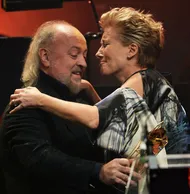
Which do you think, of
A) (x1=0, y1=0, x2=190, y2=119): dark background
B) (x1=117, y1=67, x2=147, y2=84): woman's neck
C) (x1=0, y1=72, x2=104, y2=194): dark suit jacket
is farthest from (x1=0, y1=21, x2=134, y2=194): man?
(x1=0, y1=0, x2=190, y2=119): dark background

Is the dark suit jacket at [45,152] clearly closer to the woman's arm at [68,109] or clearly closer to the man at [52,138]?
the man at [52,138]

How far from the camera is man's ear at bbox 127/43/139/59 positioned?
1711mm

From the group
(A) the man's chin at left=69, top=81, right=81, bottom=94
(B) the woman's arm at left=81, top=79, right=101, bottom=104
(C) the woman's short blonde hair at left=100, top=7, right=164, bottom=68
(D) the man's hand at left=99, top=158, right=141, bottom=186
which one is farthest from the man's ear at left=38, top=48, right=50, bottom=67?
(D) the man's hand at left=99, top=158, right=141, bottom=186

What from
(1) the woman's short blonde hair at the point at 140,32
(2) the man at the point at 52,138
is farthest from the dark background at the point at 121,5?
(1) the woman's short blonde hair at the point at 140,32

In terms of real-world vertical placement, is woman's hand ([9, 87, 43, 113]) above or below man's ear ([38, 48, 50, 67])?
below

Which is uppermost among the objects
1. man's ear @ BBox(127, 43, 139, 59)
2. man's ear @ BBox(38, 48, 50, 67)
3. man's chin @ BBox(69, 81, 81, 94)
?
man's ear @ BBox(127, 43, 139, 59)

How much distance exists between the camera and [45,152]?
173 centimetres

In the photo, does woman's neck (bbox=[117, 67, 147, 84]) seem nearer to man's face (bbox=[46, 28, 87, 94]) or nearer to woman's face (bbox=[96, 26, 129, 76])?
woman's face (bbox=[96, 26, 129, 76])

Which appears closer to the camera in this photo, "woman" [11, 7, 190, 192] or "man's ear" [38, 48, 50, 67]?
"woman" [11, 7, 190, 192]

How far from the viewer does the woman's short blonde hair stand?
1706 mm

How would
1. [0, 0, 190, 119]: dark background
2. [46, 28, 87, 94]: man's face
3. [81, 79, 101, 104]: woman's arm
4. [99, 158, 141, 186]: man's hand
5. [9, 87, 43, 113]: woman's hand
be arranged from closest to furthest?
1. [99, 158, 141, 186]: man's hand
2. [9, 87, 43, 113]: woman's hand
3. [46, 28, 87, 94]: man's face
4. [81, 79, 101, 104]: woman's arm
5. [0, 0, 190, 119]: dark background

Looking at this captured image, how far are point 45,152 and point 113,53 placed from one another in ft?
1.39

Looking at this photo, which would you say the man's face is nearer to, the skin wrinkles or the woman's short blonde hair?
the skin wrinkles

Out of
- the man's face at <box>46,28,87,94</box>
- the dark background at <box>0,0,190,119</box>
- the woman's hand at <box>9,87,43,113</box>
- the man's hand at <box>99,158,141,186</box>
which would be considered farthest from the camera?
the dark background at <box>0,0,190,119</box>
